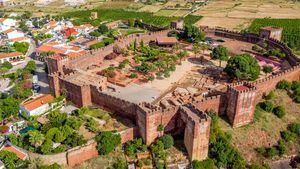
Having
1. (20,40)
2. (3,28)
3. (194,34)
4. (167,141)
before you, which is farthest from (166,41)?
(3,28)

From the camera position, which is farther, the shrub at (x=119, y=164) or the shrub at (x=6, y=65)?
the shrub at (x=6, y=65)

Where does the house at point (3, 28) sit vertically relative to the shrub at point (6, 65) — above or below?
above

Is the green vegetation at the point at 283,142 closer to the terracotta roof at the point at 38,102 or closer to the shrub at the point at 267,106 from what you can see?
the shrub at the point at 267,106

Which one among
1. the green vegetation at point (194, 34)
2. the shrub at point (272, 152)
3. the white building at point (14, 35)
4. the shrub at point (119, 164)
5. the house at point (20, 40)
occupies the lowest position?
the shrub at point (272, 152)

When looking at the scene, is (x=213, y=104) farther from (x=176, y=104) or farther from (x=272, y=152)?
(x=272, y=152)

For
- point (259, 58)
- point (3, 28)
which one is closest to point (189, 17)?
point (259, 58)

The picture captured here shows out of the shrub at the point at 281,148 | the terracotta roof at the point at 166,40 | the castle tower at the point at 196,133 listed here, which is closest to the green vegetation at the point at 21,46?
the terracotta roof at the point at 166,40
